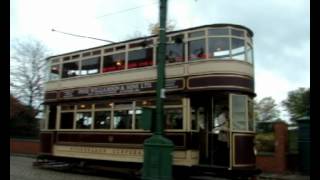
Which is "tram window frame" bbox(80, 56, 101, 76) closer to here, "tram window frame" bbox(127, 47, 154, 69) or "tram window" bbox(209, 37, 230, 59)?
"tram window frame" bbox(127, 47, 154, 69)

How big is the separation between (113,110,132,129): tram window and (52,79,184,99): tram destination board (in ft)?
2.19

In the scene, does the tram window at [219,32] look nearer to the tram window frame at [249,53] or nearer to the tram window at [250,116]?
the tram window frame at [249,53]

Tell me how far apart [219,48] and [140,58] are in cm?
298

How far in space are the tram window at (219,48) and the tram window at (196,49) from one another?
0.80ft

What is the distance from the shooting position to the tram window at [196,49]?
14.7 metres

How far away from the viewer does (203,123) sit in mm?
15047

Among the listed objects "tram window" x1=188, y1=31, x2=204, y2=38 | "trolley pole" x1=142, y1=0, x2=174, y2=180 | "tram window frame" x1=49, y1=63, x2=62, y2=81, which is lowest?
"trolley pole" x1=142, y1=0, x2=174, y2=180

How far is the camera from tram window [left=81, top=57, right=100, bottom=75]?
18.0 metres

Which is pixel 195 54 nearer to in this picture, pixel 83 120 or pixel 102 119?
pixel 102 119

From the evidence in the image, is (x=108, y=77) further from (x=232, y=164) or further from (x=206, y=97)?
(x=232, y=164)

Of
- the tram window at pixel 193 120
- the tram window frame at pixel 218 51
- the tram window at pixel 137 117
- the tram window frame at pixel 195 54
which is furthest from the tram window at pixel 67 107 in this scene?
the tram window frame at pixel 218 51

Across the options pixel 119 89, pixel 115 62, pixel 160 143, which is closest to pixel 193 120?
pixel 119 89

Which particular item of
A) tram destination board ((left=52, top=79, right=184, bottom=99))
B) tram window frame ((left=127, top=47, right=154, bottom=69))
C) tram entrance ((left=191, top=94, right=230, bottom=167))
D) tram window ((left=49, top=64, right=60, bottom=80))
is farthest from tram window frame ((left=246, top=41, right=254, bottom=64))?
tram window ((left=49, top=64, right=60, bottom=80))

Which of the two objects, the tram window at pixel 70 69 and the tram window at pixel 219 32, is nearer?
the tram window at pixel 219 32
